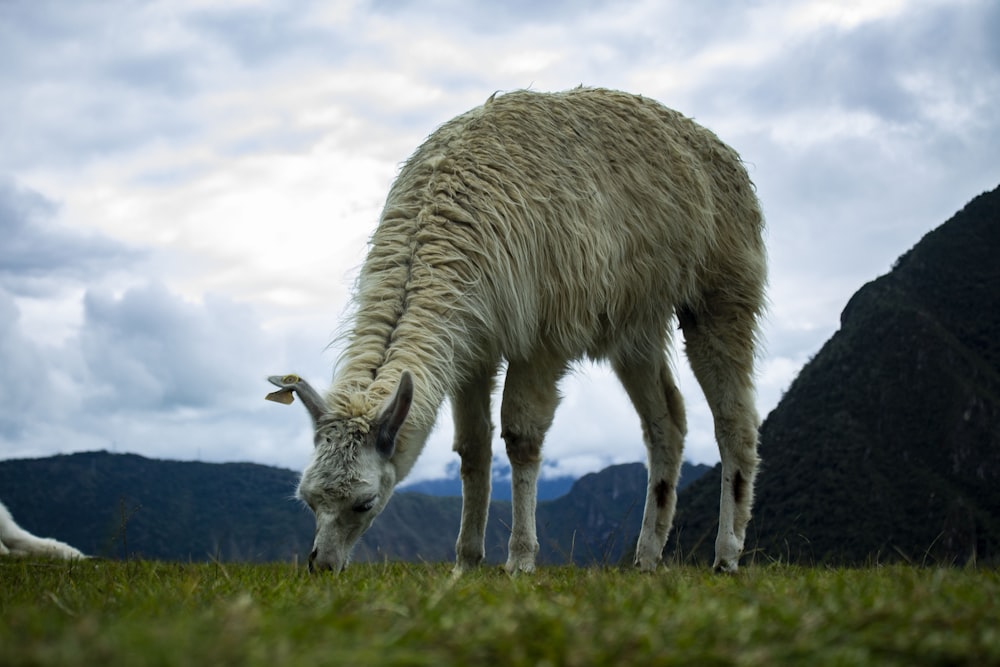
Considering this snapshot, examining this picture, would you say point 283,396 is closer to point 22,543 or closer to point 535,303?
point 535,303

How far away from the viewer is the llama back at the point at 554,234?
541 cm

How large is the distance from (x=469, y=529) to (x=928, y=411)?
6899 centimetres

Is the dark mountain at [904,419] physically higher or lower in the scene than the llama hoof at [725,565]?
higher

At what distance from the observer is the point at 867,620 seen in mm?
2061

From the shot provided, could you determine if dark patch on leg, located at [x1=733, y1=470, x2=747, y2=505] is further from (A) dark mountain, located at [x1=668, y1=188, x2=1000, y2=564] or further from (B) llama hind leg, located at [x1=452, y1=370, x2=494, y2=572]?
(A) dark mountain, located at [x1=668, y1=188, x2=1000, y2=564]

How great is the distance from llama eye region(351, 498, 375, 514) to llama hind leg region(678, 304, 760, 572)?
3.18m

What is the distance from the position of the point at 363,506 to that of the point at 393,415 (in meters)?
0.51

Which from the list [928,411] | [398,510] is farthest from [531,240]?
[398,510]

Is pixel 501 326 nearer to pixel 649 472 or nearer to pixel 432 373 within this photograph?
pixel 432 373

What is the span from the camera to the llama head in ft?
15.0

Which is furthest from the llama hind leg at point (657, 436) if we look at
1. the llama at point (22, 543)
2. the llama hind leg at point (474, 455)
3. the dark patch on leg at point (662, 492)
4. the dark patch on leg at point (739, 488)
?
the llama at point (22, 543)

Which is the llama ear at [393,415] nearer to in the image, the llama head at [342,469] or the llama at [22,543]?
the llama head at [342,469]

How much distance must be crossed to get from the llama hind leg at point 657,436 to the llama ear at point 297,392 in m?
3.26

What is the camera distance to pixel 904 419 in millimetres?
66375
